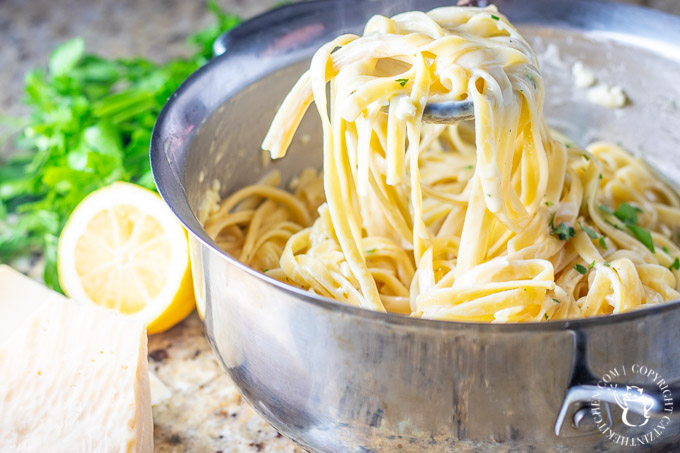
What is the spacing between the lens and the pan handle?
919mm

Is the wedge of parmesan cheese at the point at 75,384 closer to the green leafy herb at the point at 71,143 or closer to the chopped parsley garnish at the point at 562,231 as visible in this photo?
the green leafy herb at the point at 71,143

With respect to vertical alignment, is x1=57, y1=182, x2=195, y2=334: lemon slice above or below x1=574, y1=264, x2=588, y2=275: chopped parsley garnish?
below

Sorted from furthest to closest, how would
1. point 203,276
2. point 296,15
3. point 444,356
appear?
point 296,15, point 203,276, point 444,356

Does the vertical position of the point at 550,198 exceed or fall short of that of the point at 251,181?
it exceeds it

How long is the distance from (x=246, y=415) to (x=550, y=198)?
747 millimetres

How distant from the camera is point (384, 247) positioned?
1.47m

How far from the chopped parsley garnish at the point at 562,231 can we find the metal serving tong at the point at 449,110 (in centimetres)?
36

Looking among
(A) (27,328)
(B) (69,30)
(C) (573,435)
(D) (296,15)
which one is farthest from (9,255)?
(C) (573,435)

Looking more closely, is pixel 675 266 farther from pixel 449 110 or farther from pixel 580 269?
pixel 449 110

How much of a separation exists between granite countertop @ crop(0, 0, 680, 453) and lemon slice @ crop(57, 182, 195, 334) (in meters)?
0.10

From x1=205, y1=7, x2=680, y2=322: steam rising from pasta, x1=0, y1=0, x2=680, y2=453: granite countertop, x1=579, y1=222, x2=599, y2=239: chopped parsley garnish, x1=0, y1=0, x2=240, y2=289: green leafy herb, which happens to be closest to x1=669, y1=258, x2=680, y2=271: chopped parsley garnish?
x1=205, y1=7, x2=680, y2=322: steam rising from pasta

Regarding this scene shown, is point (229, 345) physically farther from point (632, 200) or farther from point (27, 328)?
point (632, 200)

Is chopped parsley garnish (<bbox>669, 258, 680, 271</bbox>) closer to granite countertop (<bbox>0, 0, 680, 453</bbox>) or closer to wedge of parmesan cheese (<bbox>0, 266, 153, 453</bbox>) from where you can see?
granite countertop (<bbox>0, 0, 680, 453</bbox>)

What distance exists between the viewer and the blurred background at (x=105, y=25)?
2607 millimetres
